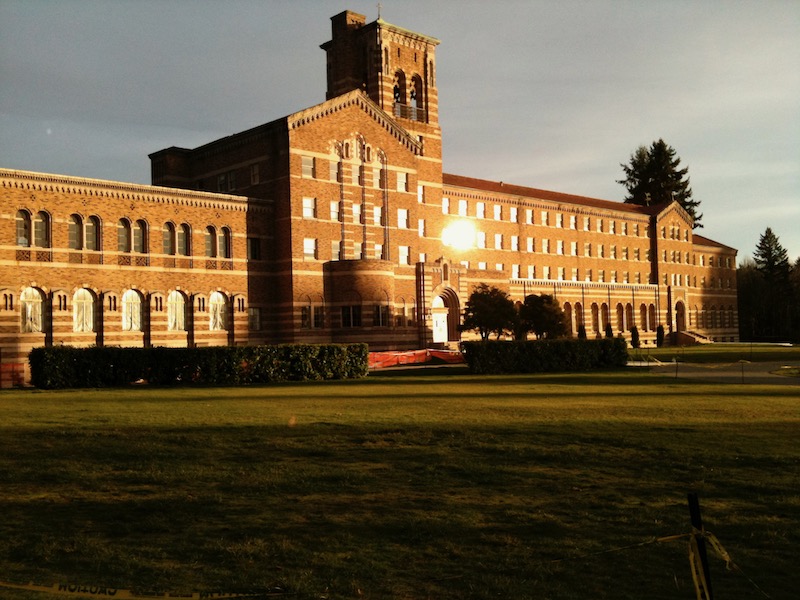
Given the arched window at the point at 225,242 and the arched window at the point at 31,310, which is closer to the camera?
the arched window at the point at 31,310

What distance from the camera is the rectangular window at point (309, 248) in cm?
5494

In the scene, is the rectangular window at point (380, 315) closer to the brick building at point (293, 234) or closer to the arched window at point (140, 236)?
the brick building at point (293, 234)

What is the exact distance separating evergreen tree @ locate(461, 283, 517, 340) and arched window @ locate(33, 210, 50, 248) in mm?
27348

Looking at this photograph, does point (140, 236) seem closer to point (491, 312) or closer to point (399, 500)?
point (491, 312)

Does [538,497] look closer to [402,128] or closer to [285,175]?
[285,175]

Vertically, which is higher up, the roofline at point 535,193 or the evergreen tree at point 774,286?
the roofline at point 535,193

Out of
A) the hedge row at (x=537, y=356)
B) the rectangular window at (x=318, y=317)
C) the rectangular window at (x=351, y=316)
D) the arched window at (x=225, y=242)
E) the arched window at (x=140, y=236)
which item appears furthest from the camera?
the rectangular window at (x=351, y=316)

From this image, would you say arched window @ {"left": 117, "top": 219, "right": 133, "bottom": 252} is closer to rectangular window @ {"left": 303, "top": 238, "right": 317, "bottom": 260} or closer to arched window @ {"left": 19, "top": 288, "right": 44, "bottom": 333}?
arched window @ {"left": 19, "top": 288, "right": 44, "bottom": 333}

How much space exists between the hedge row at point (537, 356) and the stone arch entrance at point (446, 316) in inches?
850

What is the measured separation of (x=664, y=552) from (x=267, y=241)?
47789 mm

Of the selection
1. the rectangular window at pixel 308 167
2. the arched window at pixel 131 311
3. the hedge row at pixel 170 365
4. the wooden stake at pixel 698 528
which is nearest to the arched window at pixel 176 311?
the arched window at pixel 131 311

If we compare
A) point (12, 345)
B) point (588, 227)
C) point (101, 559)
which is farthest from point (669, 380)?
point (588, 227)

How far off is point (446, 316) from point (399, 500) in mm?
53691

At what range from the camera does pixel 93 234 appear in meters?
46.5
